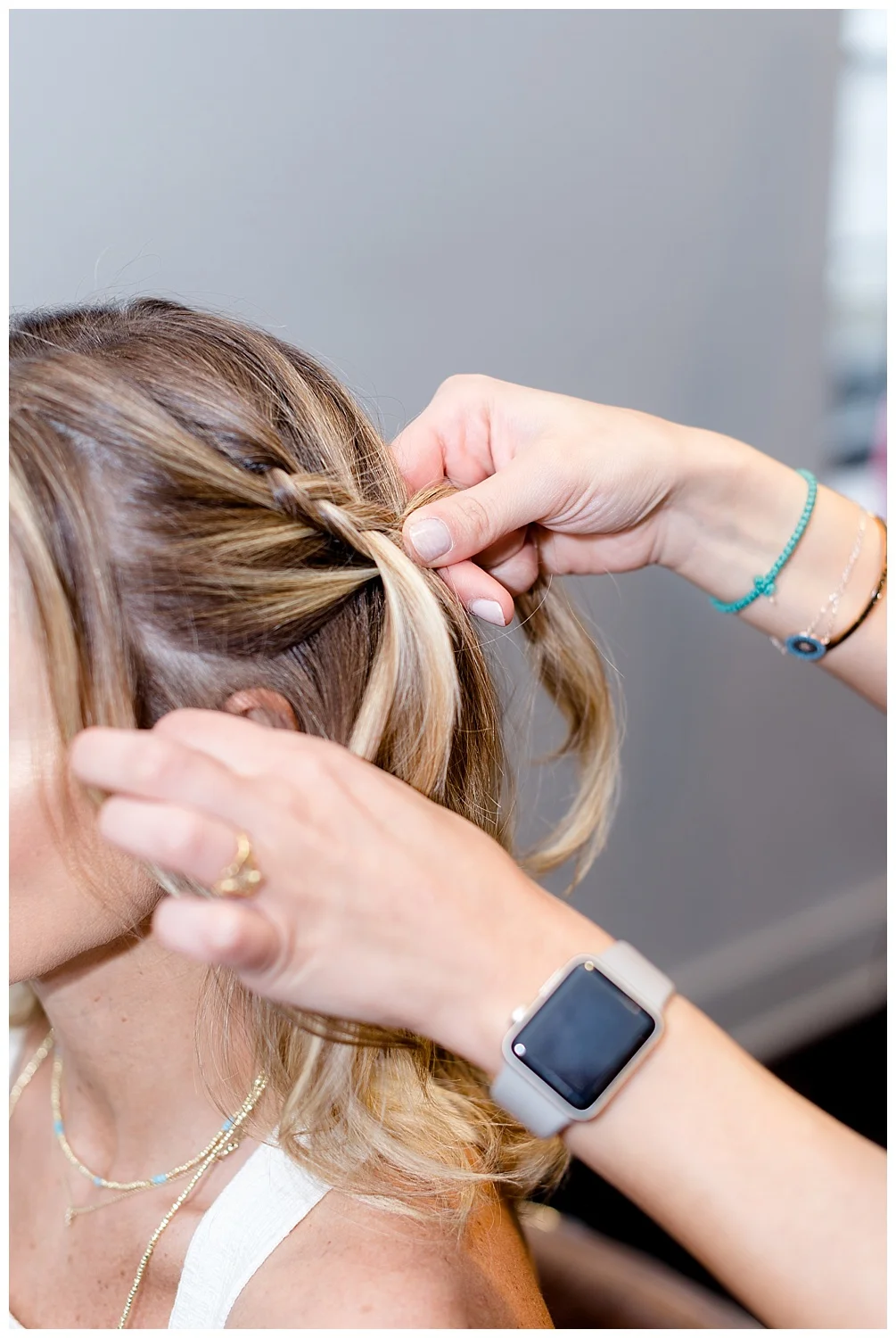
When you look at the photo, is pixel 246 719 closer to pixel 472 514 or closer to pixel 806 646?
pixel 472 514

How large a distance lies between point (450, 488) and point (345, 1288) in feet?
1.84

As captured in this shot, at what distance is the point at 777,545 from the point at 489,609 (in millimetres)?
334

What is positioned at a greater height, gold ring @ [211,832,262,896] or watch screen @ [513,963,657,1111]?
gold ring @ [211,832,262,896]

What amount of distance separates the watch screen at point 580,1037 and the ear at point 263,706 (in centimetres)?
25

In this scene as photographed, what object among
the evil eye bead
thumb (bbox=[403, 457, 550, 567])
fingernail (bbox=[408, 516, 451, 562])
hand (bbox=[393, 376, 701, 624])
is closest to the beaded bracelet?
the evil eye bead

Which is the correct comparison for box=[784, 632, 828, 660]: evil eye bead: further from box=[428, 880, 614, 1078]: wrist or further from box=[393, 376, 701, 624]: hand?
box=[428, 880, 614, 1078]: wrist

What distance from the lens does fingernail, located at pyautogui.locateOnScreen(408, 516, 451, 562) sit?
0.72 metres

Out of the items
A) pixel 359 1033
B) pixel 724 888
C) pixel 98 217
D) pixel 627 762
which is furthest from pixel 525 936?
pixel 724 888

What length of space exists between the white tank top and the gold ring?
358 mm

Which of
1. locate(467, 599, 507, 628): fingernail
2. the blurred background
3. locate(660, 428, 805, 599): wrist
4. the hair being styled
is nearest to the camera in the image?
the hair being styled

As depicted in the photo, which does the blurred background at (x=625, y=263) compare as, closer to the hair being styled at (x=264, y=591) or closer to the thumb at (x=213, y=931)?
the hair being styled at (x=264, y=591)

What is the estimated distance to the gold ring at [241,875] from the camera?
487mm

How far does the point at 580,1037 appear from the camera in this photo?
555mm

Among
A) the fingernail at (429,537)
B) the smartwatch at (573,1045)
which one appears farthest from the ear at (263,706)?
the smartwatch at (573,1045)
